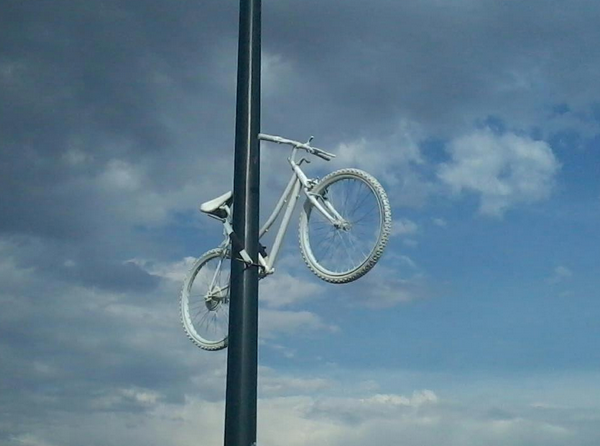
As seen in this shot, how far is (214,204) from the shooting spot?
17.4 meters

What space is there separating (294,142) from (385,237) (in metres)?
2.78

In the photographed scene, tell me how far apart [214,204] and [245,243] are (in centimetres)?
248

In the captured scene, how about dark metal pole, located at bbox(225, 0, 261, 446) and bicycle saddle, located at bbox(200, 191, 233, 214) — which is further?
bicycle saddle, located at bbox(200, 191, 233, 214)

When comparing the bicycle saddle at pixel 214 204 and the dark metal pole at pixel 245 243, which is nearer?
the dark metal pole at pixel 245 243

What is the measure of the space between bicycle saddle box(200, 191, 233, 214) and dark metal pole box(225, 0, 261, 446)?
1.95m

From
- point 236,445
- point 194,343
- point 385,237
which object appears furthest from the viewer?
point 194,343

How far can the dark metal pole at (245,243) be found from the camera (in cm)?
1416

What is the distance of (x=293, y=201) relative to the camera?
16.8 metres

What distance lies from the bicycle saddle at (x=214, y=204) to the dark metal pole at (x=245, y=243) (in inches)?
76.9

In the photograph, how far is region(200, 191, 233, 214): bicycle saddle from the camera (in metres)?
17.3

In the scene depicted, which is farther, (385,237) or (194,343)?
(194,343)

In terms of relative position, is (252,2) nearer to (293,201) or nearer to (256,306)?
(293,201)

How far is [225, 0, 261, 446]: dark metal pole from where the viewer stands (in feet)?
46.4

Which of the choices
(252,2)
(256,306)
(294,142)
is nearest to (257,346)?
(256,306)
